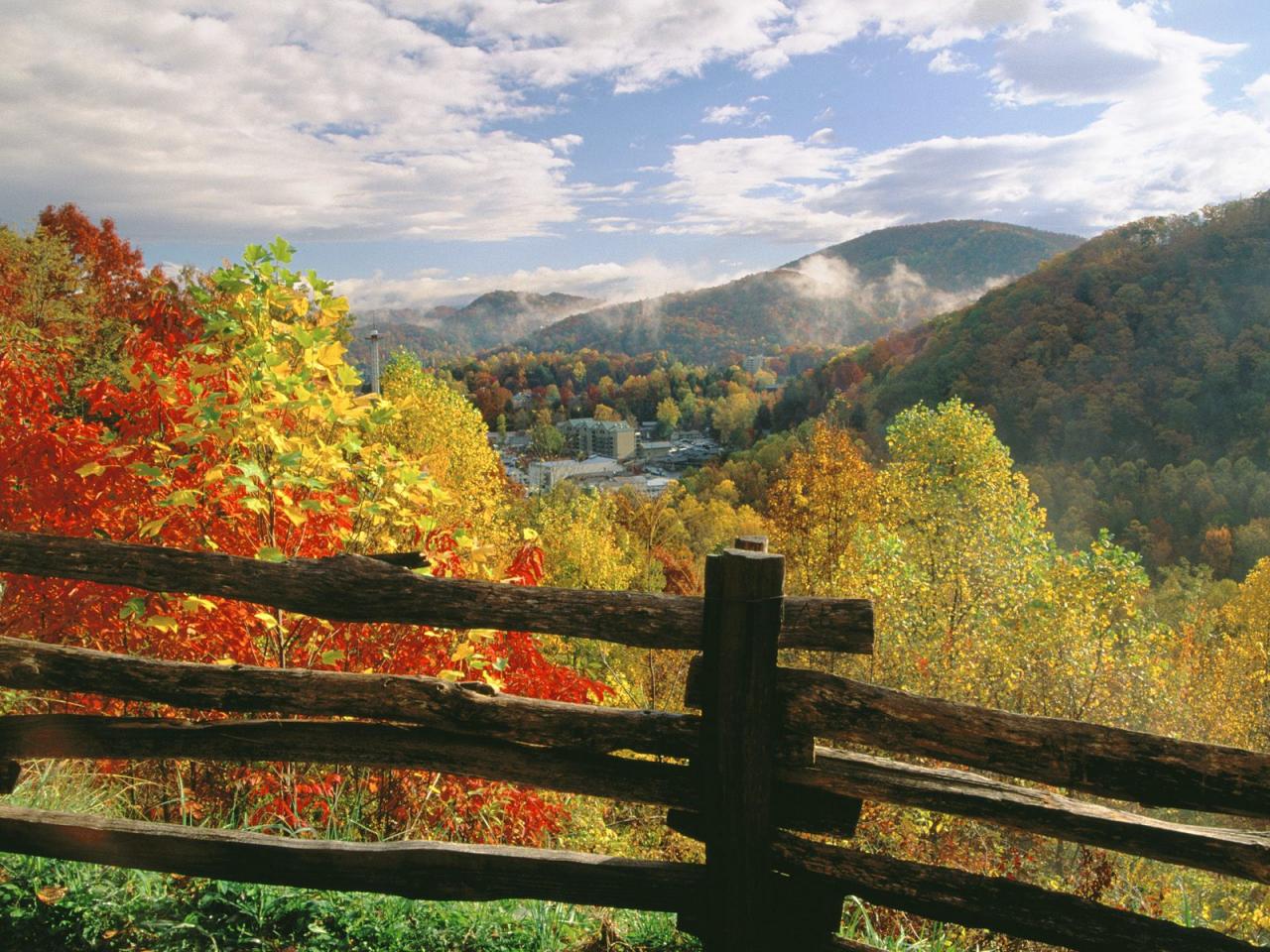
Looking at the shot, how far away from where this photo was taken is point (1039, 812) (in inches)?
111

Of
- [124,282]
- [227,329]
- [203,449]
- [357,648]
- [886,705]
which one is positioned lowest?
[357,648]

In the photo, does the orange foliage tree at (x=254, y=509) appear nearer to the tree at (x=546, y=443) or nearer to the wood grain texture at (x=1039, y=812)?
the wood grain texture at (x=1039, y=812)

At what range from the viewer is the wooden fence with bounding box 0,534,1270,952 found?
277 centimetres

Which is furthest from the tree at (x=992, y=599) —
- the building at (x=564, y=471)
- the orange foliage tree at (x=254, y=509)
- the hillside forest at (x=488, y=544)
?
the building at (x=564, y=471)

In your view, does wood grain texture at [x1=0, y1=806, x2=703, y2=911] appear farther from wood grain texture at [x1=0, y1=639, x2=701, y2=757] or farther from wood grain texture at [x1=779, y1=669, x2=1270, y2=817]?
wood grain texture at [x1=779, y1=669, x2=1270, y2=817]

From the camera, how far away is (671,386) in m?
134

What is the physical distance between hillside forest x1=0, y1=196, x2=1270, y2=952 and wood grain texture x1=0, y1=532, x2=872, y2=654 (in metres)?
0.52

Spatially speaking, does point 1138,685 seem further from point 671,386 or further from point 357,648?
point 671,386

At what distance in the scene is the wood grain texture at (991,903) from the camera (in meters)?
2.78

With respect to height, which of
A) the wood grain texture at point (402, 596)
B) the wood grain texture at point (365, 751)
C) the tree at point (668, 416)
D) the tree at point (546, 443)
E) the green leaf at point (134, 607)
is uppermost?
the tree at point (668, 416)

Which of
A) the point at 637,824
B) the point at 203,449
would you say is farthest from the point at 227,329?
the point at 637,824

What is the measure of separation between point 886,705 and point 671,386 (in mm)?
132208

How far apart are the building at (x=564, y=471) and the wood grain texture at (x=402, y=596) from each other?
4091 cm

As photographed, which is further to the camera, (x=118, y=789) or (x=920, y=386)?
(x=920, y=386)
